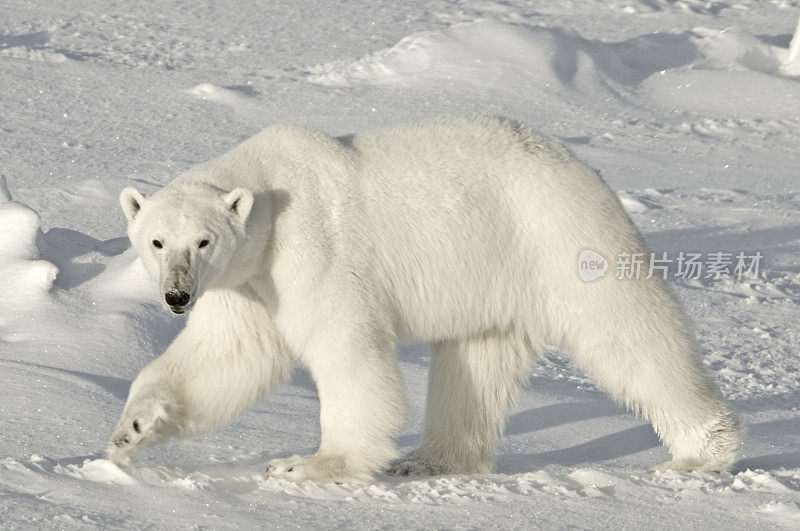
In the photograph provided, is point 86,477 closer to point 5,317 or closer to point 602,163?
point 5,317

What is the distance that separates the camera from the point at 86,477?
3.48 m

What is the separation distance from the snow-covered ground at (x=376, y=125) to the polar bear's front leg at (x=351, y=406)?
93mm

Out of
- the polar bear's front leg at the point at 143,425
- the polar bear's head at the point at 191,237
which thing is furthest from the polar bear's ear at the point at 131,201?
the polar bear's front leg at the point at 143,425

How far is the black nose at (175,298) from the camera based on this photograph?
11.1 feet

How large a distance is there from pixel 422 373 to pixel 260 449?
161cm

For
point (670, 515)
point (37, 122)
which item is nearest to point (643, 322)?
point (670, 515)

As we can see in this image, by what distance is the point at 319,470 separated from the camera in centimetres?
372

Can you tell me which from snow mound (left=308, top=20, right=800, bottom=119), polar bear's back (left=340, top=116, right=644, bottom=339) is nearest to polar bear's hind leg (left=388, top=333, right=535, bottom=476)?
polar bear's back (left=340, top=116, right=644, bottom=339)

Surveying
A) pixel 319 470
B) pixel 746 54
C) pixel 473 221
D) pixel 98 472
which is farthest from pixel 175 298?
pixel 746 54

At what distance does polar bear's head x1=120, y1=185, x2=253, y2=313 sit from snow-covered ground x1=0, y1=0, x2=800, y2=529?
0.60m

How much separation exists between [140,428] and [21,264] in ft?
7.39

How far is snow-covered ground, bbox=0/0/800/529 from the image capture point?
356 cm

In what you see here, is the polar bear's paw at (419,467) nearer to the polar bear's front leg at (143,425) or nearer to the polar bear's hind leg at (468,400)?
the polar bear's hind leg at (468,400)
